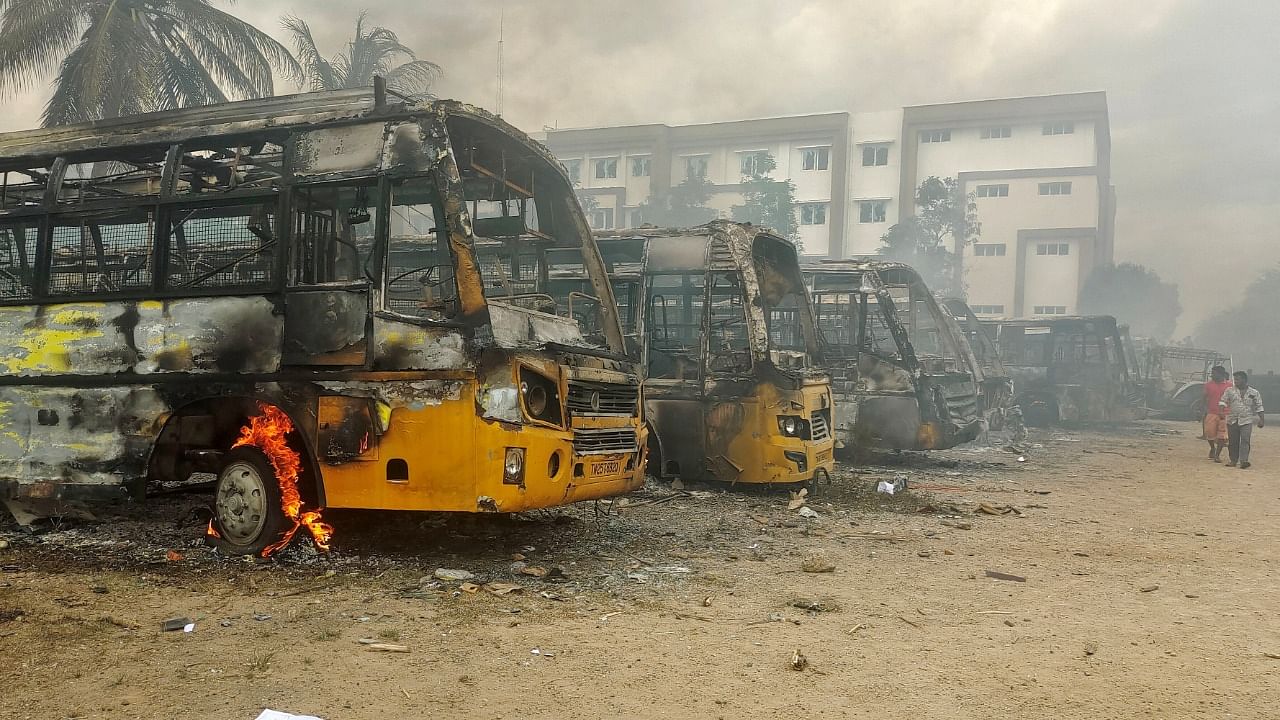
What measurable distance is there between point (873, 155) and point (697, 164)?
932cm

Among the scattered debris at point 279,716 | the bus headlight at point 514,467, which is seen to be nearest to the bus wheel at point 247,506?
the bus headlight at point 514,467

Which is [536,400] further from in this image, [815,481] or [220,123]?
[815,481]

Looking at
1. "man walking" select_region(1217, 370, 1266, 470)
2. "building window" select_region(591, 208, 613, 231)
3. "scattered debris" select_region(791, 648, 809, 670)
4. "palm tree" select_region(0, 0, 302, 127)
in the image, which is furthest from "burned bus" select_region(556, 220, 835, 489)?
"building window" select_region(591, 208, 613, 231)

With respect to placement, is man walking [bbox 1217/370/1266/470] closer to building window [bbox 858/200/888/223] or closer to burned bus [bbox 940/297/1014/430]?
burned bus [bbox 940/297/1014/430]

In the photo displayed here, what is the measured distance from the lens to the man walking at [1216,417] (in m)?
12.9

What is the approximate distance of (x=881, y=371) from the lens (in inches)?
438

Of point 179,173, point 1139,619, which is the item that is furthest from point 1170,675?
point 179,173

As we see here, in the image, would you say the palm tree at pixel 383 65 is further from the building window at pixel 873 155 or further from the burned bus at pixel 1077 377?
the building window at pixel 873 155

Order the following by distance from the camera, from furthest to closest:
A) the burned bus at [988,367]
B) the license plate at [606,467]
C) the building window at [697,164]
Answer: the building window at [697,164] → the burned bus at [988,367] → the license plate at [606,467]

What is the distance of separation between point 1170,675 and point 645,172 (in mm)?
48114

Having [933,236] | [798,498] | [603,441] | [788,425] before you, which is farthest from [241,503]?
[933,236]

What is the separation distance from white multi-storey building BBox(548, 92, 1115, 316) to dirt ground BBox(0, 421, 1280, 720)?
39086 mm

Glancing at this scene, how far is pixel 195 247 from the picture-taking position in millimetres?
5543

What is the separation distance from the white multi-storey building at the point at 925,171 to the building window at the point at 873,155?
53 millimetres
